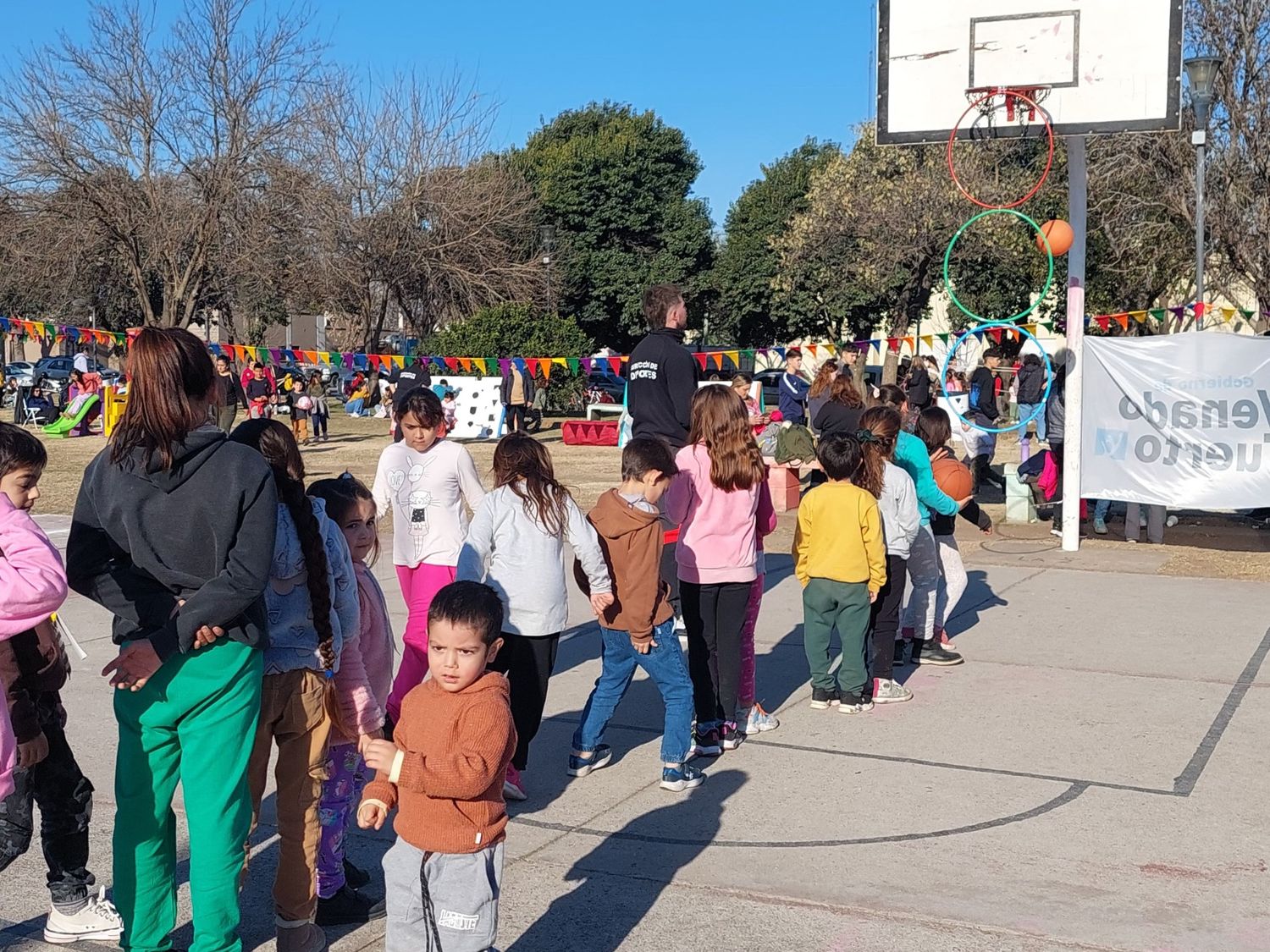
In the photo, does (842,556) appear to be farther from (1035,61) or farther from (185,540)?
(1035,61)

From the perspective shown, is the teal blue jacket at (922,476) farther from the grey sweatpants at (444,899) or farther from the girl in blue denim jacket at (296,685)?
the grey sweatpants at (444,899)

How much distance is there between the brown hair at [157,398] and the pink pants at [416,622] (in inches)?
87.3

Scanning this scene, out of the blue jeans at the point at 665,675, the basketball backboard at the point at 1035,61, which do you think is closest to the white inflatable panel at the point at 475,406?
the basketball backboard at the point at 1035,61

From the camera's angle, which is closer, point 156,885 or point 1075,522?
point 156,885

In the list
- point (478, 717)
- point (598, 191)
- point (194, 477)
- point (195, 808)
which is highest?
point (598, 191)

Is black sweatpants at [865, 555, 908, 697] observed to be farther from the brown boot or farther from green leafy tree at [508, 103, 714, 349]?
green leafy tree at [508, 103, 714, 349]

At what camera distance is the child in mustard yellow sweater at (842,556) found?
6.38 meters

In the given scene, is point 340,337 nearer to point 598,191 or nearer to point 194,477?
point 598,191

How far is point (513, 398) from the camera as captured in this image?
87.8ft

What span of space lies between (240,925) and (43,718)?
894 mm

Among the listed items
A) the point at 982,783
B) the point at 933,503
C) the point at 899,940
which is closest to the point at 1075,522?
the point at 933,503

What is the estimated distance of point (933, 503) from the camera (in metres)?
7.31

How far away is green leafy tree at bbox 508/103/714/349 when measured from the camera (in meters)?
47.3

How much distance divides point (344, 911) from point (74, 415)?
2456cm
